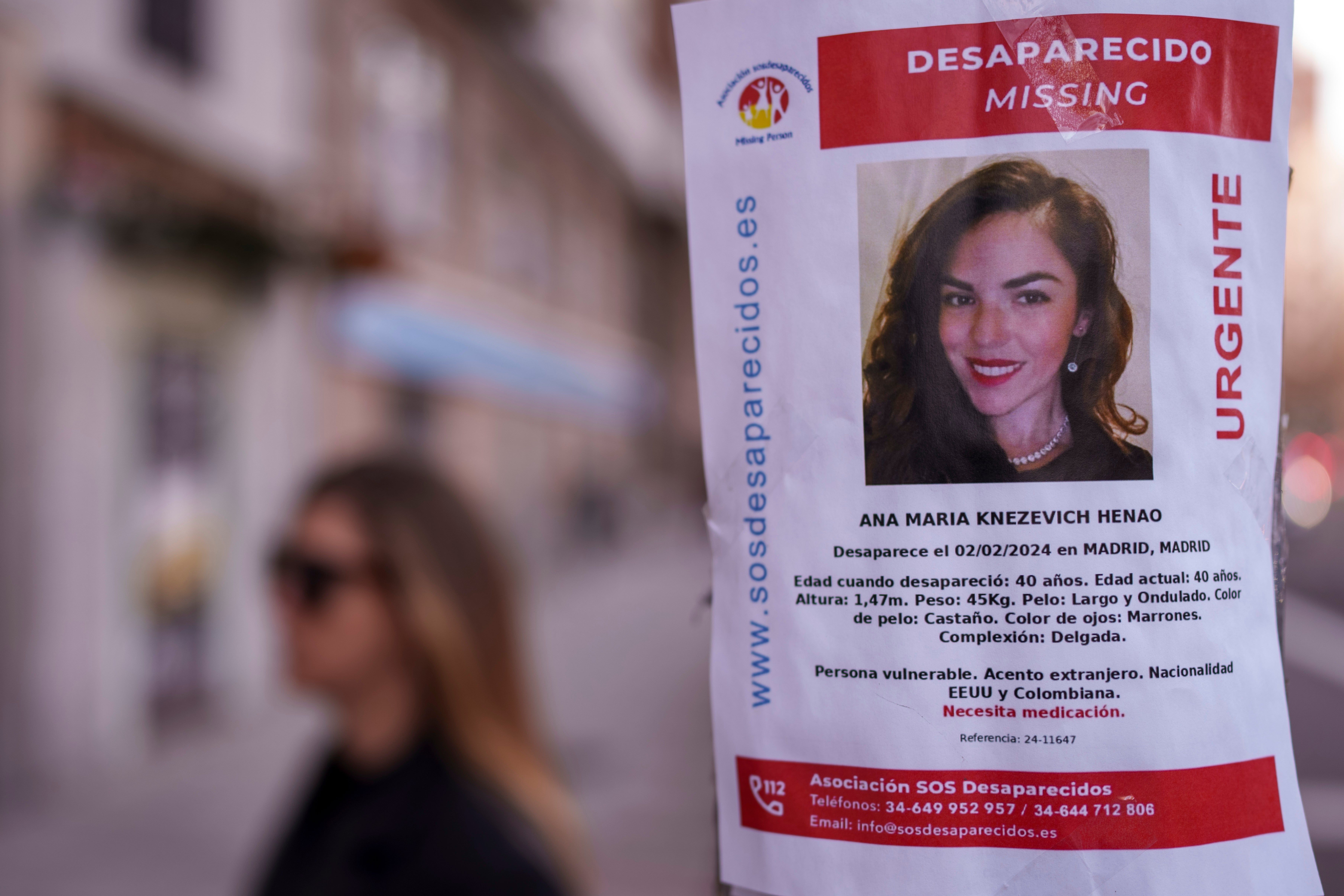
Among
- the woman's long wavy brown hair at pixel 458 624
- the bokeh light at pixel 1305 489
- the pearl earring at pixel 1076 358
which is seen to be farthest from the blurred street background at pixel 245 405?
the woman's long wavy brown hair at pixel 458 624

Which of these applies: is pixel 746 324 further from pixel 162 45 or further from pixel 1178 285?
pixel 162 45

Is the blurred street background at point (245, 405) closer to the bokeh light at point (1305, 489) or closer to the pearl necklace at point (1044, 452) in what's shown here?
the bokeh light at point (1305, 489)

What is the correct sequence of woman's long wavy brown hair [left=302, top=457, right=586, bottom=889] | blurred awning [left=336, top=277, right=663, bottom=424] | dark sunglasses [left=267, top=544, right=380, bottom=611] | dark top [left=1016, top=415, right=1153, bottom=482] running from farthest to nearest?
blurred awning [left=336, top=277, right=663, bottom=424] < dark sunglasses [left=267, top=544, right=380, bottom=611] < woman's long wavy brown hair [left=302, top=457, right=586, bottom=889] < dark top [left=1016, top=415, right=1153, bottom=482]

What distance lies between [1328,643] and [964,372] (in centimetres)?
1101

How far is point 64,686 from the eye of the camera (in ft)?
23.8

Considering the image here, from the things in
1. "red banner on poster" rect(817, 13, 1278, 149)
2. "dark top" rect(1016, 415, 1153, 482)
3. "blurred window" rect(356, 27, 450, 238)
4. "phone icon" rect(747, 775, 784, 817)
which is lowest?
"phone icon" rect(747, 775, 784, 817)

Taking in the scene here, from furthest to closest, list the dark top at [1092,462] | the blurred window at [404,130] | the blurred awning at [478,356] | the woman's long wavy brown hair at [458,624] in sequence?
the blurred window at [404,130] → the blurred awning at [478,356] → the woman's long wavy brown hair at [458,624] → the dark top at [1092,462]

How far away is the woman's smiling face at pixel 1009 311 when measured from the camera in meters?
0.77

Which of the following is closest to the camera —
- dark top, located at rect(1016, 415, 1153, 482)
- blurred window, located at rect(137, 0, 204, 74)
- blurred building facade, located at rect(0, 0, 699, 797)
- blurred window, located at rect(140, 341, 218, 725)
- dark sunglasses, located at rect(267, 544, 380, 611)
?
dark top, located at rect(1016, 415, 1153, 482)

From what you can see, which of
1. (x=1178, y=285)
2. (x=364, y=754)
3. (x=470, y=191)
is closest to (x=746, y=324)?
(x=1178, y=285)

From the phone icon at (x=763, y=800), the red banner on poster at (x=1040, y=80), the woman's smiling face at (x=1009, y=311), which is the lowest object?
the phone icon at (x=763, y=800)

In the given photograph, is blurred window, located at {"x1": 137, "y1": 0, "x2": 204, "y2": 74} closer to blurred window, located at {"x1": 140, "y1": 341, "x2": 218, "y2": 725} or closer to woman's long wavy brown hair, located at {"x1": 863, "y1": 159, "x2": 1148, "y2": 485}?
blurred window, located at {"x1": 140, "y1": 341, "x2": 218, "y2": 725}

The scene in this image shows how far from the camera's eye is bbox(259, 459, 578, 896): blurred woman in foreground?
2.26 meters

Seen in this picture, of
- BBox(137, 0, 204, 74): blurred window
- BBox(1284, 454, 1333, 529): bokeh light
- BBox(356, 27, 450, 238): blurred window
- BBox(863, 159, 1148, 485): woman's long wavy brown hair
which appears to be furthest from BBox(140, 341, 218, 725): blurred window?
BBox(863, 159, 1148, 485): woman's long wavy brown hair
